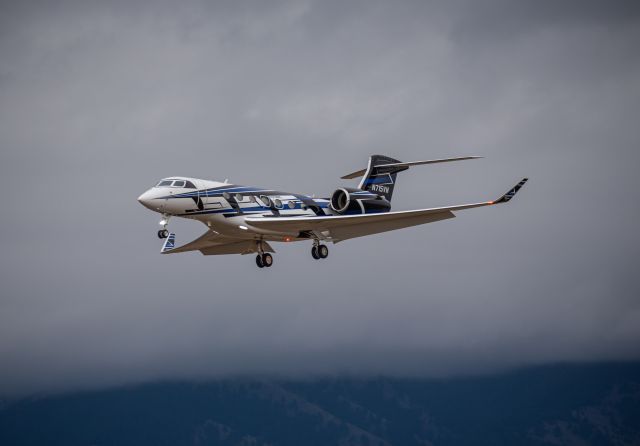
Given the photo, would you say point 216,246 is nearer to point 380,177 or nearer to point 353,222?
point 353,222

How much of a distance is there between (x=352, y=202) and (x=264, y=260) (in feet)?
17.9

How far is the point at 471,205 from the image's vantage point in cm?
4725

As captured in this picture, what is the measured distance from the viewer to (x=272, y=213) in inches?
2009

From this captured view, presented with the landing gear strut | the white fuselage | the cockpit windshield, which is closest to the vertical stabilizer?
the white fuselage

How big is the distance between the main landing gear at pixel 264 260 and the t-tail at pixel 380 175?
6.93 meters

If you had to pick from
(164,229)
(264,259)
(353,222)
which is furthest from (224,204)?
(353,222)

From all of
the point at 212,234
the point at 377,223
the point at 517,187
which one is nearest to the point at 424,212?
the point at 377,223

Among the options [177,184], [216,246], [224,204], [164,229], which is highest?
[177,184]

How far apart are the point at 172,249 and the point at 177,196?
33.2 ft

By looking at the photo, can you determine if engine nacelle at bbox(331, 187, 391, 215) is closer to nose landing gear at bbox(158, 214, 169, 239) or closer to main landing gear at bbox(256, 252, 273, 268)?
main landing gear at bbox(256, 252, 273, 268)

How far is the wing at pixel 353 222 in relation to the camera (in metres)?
50.3

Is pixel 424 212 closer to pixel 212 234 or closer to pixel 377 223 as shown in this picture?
pixel 377 223

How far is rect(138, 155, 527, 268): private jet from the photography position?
4888 centimetres

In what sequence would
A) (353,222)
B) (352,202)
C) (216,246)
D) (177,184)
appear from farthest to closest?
(216,246) → (352,202) → (353,222) → (177,184)
